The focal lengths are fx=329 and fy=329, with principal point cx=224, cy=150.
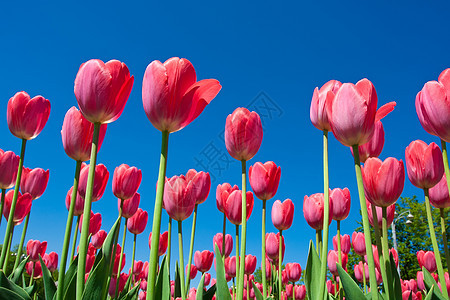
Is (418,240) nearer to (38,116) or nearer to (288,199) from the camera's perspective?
(288,199)

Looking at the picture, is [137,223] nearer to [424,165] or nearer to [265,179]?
[265,179]

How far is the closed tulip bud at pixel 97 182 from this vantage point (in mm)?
2363

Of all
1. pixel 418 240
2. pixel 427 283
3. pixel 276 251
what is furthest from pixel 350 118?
pixel 418 240

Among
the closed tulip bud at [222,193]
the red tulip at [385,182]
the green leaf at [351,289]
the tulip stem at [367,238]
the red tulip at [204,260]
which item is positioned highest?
the closed tulip bud at [222,193]

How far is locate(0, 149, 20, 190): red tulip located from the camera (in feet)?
9.38

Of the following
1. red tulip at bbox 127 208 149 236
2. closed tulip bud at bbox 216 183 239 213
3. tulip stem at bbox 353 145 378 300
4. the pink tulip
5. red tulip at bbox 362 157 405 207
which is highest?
the pink tulip

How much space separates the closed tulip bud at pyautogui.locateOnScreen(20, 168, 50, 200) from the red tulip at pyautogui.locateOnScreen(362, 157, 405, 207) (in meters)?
3.09

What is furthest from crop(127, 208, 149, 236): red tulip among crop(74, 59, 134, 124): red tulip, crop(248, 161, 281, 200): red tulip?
crop(74, 59, 134, 124): red tulip

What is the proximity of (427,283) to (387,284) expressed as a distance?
129cm

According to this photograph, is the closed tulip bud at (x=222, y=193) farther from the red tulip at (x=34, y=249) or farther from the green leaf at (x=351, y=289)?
the red tulip at (x=34, y=249)

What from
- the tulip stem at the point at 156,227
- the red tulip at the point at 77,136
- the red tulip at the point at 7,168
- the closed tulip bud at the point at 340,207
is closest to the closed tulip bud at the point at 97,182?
the red tulip at the point at 77,136

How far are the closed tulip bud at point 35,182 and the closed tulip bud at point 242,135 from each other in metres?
2.23

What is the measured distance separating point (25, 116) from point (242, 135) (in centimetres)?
172

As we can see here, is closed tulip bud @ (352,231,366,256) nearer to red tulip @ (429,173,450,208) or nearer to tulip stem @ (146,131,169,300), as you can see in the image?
red tulip @ (429,173,450,208)
